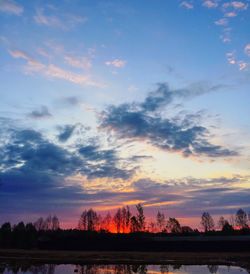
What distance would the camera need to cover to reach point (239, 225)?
159375 millimetres

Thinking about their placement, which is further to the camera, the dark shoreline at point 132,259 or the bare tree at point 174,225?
the bare tree at point 174,225

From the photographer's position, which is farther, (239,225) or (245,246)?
(239,225)

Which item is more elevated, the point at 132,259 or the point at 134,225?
the point at 134,225

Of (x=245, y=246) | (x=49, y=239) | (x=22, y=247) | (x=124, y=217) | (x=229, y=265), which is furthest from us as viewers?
(x=124, y=217)

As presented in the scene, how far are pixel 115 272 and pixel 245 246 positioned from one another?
4861cm

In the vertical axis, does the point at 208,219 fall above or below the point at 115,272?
above

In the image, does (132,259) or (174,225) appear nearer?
(132,259)

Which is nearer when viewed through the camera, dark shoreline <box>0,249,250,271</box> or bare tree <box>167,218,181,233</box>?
dark shoreline <box>0,249,250,271</box>

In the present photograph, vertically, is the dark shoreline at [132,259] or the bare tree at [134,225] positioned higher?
the bare tree at [134,225]

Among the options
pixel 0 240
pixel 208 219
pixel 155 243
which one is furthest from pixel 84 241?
pixel 208 219

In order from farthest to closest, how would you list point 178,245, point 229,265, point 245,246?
1. point 178,245
2. point 245,246
3. point 229,265

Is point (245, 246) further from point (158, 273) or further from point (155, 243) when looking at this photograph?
point (158, 273)

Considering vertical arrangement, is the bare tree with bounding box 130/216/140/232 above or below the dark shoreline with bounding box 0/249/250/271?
above

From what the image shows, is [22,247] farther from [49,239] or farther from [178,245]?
[178,245]
